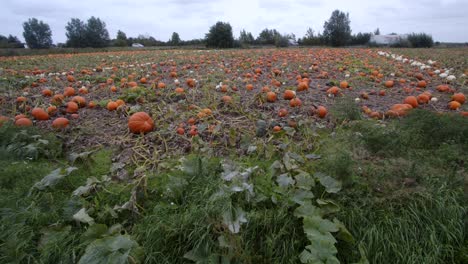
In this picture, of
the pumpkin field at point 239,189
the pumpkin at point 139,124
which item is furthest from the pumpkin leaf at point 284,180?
the pumpkin at point 139,124

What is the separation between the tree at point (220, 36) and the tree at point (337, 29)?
39.2 feet

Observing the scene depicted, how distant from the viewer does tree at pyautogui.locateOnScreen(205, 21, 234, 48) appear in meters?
29.2

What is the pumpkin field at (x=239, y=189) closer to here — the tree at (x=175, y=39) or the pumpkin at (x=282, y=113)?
the pumpkin at (x=282, y=113)

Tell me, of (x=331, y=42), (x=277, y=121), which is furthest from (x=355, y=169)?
(x=331, y=42)

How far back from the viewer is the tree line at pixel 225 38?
2930 cm

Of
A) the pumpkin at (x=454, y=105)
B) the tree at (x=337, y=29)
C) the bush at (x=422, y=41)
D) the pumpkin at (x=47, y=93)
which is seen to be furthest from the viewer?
the tree at (x=337, y=29)

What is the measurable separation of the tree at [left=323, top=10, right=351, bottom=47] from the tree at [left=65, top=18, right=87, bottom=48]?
109 ft

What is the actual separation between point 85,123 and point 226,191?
2861 mm

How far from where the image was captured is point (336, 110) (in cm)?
400

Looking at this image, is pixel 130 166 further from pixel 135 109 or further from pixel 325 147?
pixel 325 147

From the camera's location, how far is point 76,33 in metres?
47.3

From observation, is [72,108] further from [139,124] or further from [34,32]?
[34,32]

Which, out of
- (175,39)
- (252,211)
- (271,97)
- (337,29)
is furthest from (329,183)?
(175,39)

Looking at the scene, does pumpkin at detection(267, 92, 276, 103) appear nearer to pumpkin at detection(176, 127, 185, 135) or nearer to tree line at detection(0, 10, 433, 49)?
pumpkin at detection(176, 127, 185, 135)
